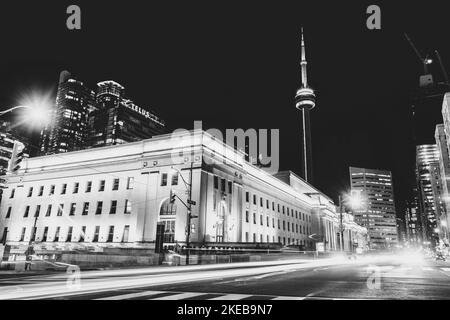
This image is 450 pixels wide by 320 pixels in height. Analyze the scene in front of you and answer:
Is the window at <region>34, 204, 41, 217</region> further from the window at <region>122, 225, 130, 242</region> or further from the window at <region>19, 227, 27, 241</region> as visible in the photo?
the window at <region>122, 225, 130, 242</region>

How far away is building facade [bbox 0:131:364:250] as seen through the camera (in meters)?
46.1

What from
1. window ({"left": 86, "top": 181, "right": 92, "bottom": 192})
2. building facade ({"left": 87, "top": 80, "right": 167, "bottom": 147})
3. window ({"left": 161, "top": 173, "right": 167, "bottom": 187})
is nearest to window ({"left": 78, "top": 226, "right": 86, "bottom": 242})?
window ({"left": 86, "top": 181, "right": 92, "bottom": 192})

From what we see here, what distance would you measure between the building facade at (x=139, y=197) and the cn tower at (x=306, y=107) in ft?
274

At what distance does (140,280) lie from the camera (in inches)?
547

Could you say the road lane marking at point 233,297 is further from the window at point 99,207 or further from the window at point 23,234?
the window at point 23,234

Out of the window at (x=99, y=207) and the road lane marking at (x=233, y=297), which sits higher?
the window at (x=99, y=207)

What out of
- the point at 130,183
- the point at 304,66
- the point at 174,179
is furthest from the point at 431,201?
the point at 130,183

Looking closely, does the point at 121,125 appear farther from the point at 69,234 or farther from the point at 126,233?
the point at 126,233

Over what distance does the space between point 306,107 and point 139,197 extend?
359 feet

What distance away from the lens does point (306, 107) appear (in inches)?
5699

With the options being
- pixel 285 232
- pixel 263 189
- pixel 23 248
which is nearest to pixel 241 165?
pixel 263 189

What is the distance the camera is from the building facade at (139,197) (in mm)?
46125

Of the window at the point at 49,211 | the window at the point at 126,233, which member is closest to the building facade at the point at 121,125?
the window at the point at 49,211

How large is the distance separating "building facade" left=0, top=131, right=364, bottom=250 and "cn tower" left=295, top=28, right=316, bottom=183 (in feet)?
274
